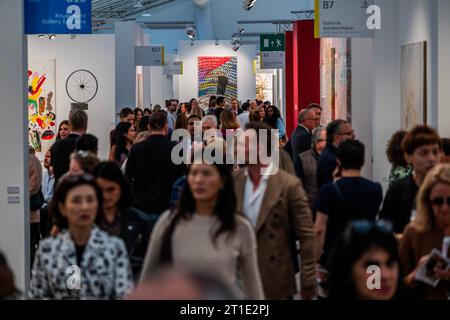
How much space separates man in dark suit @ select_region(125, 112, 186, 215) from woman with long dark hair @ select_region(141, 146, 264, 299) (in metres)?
4.12

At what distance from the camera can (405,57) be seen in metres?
11.2

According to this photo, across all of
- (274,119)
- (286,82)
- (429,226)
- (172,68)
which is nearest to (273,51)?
(286,82)

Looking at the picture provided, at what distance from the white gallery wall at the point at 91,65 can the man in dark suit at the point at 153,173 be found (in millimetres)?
13381

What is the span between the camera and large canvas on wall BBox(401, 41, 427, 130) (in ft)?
32.5

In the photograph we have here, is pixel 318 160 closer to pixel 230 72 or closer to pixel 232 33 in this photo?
pixel 230 72

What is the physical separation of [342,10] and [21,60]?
4.80 m

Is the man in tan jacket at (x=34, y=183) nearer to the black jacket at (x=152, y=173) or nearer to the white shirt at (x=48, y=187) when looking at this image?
the white shirt at (x=48, y=187)

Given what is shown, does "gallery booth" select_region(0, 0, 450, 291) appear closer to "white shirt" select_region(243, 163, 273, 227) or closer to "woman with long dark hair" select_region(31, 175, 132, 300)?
"white shirt" select_region(243, 163, 273, 227)

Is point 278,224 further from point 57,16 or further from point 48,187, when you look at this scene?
point 48,187

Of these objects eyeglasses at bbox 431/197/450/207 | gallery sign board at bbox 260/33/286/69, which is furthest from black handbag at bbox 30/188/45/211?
gallery sign board at bbox 260/33/286/69

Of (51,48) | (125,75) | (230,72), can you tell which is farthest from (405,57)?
(230,72)

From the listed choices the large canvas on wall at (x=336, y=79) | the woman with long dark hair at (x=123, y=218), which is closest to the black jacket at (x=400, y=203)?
the woman with long dark hair at (x=123, y=218)

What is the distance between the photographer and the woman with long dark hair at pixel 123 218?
6.21m

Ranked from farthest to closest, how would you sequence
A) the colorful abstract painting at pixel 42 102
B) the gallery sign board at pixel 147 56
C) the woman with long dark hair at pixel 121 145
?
the gallery sign board at pixel 147 56
the colorful abstract painting at pixel 42 102
the woman with long dark hair at pixel 121 145
